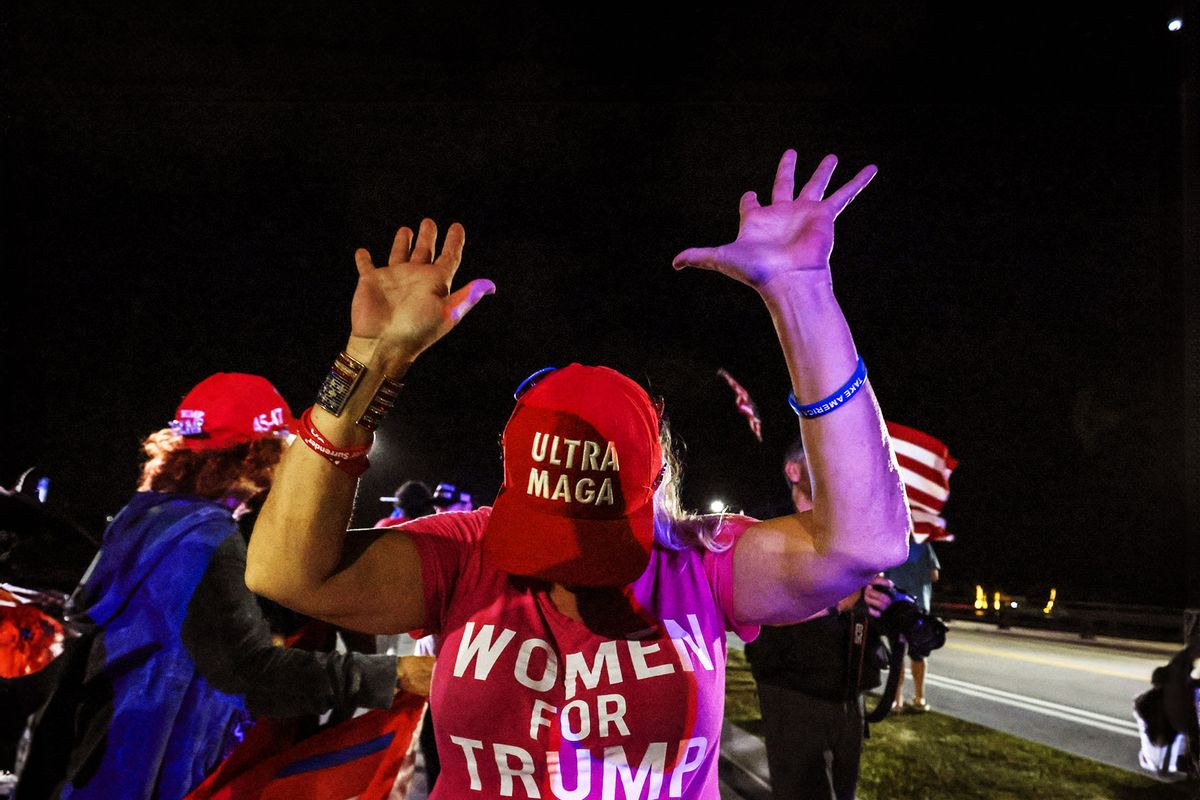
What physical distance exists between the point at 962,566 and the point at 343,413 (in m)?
56.0

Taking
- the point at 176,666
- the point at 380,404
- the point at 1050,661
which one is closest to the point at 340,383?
the point at 380,404

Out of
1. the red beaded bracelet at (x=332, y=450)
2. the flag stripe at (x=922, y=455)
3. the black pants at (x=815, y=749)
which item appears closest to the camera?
the red beaded bracelet at (x=332, y=450)

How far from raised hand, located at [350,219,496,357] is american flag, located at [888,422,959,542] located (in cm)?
673

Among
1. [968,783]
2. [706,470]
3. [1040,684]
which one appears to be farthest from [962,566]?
[968,783]

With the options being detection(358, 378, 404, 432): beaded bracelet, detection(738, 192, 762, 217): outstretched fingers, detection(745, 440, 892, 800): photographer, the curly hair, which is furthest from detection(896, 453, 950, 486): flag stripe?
detection(358, 378, 404, 432): beaded bracelet

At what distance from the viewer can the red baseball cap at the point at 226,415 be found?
10.8ft

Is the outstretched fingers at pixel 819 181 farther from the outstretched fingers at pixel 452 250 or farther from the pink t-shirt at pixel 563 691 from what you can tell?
the pink t-shirt at pixel 563 691

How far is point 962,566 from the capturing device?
51.5 metres

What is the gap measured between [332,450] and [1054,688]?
13.9 meters

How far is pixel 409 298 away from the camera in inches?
66.3

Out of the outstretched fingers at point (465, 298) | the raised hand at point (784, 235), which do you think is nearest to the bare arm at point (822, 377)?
the raised hand at point (784, 235)

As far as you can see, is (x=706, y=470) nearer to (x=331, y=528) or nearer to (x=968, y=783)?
(x=968, y=783)

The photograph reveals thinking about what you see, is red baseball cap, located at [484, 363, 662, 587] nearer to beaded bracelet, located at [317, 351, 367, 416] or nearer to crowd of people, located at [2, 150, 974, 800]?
crowd of people, located at [2, 150, 974, 800]

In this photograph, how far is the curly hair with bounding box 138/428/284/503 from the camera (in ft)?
10.7
